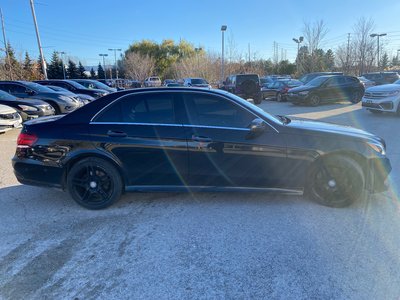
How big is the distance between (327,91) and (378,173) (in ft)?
44.9

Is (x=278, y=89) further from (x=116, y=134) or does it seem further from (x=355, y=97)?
(x=116, y=134)

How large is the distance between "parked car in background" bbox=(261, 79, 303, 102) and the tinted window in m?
16.3

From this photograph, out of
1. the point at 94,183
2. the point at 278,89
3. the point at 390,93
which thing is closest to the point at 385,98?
the point at 390,93

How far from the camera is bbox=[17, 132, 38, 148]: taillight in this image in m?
3.77

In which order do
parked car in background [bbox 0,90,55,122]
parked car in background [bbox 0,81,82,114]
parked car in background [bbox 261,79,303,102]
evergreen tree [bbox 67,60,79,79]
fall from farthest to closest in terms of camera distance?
1. evergreen tree [bbox 67,60,79,79]
2. parked car in background [bbox 261,79,303,102]
3. parked car in background [bbox 0,81,82,114]
4. parked car in background [bbox 0,90,55,122]

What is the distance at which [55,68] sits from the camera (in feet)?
190

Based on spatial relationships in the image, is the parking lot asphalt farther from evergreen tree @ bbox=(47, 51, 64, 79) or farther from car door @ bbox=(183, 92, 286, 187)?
evergreen tree @ bbox=(47, 51, 64, 79)

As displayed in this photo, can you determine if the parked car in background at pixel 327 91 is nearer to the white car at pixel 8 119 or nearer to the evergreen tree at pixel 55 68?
the white car at pixel 8 119

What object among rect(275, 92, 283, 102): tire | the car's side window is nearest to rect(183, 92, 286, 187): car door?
the car's side window

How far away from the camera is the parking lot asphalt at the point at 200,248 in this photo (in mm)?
2367

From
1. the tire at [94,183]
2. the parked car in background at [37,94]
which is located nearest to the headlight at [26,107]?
the parked car in background at [37,94]

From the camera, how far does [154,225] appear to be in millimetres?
3381

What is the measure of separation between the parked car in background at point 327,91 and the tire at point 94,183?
14.0 m

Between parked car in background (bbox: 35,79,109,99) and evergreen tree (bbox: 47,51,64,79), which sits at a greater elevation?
evergreen tree (bbox: 47,51,64,79)
